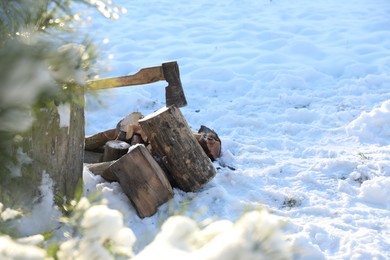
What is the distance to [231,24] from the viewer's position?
838cm

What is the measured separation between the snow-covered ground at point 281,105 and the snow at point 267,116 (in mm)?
15

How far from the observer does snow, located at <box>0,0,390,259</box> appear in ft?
6.25

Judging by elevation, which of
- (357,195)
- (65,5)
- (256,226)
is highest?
(65,5)

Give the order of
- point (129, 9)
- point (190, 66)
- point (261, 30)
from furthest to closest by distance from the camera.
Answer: point (129, 9) → point (261, 30) → point (190, 66)

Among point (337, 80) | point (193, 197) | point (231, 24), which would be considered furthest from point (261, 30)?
point (193, 197)

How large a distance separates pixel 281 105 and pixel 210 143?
5.94 ft

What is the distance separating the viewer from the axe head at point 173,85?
141 inches

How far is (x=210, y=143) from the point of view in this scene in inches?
161

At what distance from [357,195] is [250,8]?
6.01 m

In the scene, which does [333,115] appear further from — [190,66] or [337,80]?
[190,66]

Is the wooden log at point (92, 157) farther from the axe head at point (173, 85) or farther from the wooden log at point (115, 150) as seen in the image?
the axe head at point (173, 85)

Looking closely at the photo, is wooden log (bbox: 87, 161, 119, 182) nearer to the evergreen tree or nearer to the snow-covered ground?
the snow-covered ground

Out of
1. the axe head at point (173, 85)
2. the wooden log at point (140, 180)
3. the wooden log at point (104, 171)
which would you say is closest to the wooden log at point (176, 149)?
the axe head at point (173, 85)

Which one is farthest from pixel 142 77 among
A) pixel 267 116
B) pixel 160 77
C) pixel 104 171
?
pixel 267 116
